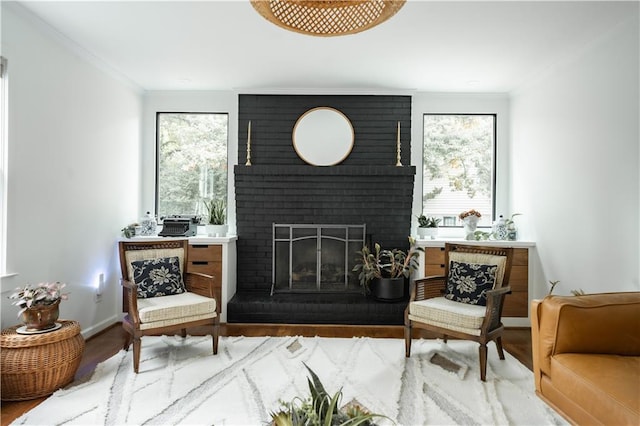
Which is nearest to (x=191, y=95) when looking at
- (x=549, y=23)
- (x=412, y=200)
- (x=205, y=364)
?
(x=412, y=200)

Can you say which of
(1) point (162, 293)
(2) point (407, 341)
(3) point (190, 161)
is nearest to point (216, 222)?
(3) point (190, 161)

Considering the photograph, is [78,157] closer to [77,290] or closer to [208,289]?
[77,290]

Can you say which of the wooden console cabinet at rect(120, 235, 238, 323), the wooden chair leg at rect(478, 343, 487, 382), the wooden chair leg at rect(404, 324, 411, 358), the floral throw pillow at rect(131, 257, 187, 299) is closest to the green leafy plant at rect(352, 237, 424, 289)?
the wooden chair leg at rect(404, 324, 411, 358)

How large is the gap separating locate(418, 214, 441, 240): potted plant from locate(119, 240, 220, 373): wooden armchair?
241 cm

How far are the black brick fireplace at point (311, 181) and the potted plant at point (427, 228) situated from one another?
146 mm

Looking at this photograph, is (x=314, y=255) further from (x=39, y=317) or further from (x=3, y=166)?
(x=3, y=166)

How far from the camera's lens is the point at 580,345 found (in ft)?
6.49

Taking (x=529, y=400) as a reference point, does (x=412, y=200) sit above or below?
above

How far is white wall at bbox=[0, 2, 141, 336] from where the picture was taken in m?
2.78

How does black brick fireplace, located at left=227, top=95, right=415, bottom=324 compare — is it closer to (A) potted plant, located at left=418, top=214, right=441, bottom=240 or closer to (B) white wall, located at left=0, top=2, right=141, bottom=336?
(A) potted plant, located at left=418, top=214, right=441, bottom=240

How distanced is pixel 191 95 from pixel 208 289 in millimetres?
2588

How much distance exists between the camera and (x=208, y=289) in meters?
3.39

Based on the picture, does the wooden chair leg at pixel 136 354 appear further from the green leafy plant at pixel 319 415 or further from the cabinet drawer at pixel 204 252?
the green leafy plant at pixel 319 415

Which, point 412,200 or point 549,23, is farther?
point 412,200
